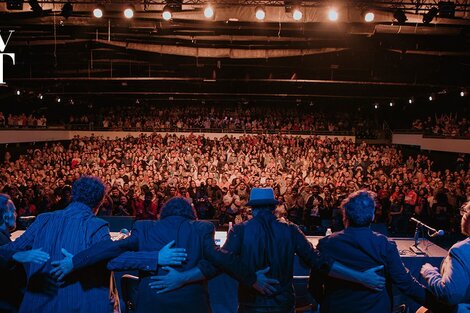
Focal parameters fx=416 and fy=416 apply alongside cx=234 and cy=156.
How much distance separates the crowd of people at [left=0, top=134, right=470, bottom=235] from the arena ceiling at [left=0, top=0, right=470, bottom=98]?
2429mm

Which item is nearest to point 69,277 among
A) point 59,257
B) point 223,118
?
point 59,257

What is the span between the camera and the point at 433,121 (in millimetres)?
19703

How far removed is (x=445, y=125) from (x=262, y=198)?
17.2 m

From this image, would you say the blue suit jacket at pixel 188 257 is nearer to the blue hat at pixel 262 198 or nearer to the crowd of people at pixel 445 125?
the blue hat at pixel 262 198

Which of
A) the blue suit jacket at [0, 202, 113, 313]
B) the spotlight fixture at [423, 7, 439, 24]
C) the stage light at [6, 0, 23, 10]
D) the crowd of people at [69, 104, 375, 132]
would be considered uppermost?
the stage light at [6, 0, 23, 10]

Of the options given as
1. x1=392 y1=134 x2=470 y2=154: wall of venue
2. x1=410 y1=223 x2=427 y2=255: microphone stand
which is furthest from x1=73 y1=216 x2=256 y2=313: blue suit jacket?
x1=392 y1=134 x2=470 y2=154: wall of venue

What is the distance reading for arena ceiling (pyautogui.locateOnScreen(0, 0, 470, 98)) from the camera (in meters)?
8.98

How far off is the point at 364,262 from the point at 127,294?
205cm

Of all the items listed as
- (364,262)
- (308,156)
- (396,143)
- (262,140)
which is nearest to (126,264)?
(364,262)

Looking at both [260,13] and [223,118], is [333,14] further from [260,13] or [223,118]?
[223,118]

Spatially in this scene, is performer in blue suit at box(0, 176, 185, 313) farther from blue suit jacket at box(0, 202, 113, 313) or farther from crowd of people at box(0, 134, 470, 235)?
crowd of people at box(0, 134, 470, 235)

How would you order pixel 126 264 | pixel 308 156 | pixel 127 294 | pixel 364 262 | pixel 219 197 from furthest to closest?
pixel 308 156 < pixel 219 197 < pixel 127 294 < pixel 364 262 < pixel 126 264

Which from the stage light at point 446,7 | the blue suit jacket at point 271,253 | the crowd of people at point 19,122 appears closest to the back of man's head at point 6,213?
the blue suit jacket at point 271,253

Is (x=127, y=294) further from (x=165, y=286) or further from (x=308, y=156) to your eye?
(x=308, y=156)
